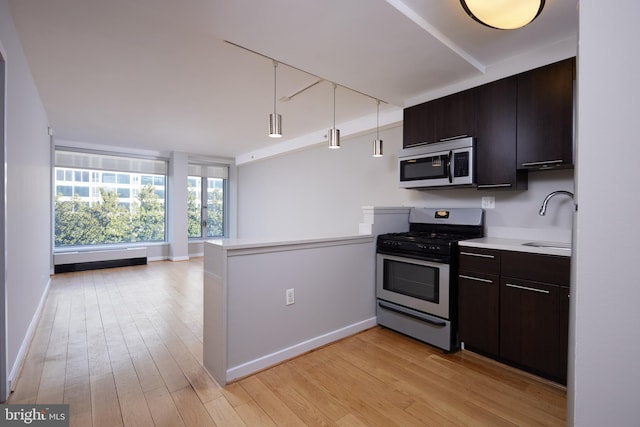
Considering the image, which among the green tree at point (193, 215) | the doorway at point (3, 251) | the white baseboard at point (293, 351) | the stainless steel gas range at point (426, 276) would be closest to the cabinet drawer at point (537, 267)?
the stainless steel gas range at point (426, 276)

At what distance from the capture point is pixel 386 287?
9.87ft

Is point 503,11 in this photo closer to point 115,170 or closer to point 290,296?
point 290,296

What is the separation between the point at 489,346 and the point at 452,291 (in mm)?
472

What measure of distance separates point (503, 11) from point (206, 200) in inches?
288

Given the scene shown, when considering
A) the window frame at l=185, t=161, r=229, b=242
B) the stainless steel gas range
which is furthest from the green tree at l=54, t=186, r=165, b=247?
the stainless steel gas range

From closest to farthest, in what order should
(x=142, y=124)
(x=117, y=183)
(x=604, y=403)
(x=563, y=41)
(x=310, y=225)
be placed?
(x=604, y=403) < (x=563, y=41) < (x=142, y=124) < (x=310, y=225) < (x=117, y=183)

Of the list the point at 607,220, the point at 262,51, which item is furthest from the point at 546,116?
the point at 262,51

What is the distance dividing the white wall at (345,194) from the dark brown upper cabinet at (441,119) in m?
0.63

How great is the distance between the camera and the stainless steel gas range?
2.52 meters

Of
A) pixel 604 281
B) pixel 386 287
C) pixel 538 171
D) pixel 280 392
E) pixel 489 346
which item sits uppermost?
pixel 538 171

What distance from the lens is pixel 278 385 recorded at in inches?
80.4

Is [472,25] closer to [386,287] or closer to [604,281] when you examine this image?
[604,281]

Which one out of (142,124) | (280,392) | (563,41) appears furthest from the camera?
(142,124)

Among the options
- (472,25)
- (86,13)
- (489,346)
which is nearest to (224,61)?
(86,13)
